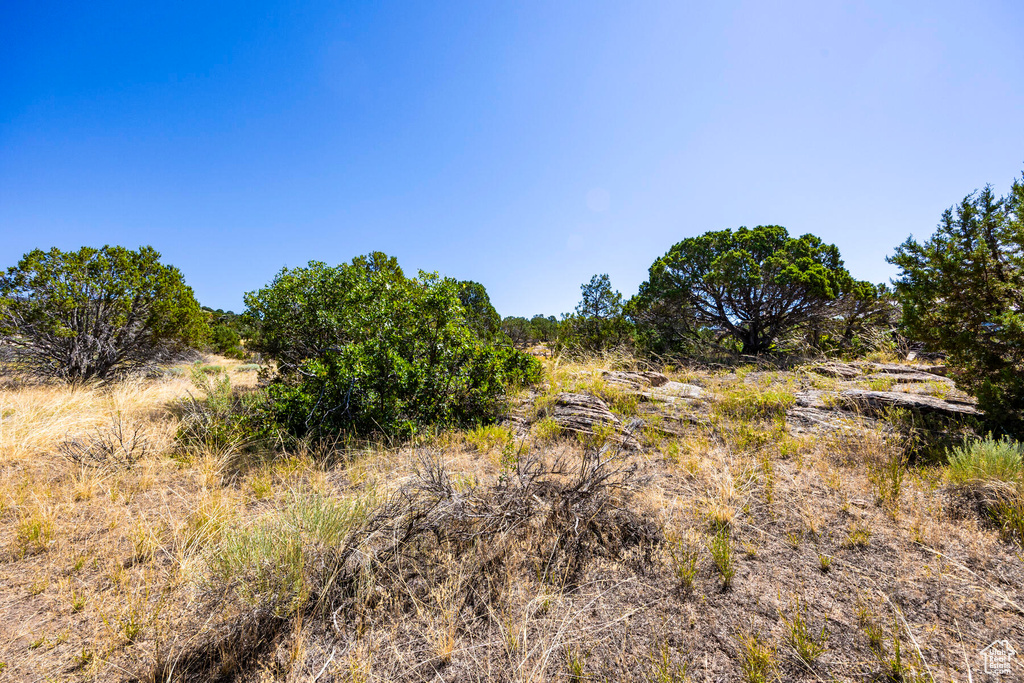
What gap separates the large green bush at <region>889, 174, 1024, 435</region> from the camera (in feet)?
12.5

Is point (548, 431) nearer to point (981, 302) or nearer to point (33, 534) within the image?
point (33, 534)

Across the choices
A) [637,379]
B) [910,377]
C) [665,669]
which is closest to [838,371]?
[910,377]

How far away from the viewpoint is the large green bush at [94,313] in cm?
753

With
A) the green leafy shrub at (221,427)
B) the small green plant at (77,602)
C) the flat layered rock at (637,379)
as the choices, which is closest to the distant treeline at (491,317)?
the green leafy shrub at (221,427)

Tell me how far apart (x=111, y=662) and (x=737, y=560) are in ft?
11.7

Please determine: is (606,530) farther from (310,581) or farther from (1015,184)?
(1015,184)

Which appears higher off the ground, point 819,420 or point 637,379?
point 637,379

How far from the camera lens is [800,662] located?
1.63 m

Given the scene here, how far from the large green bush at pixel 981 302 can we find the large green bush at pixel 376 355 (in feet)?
18.5

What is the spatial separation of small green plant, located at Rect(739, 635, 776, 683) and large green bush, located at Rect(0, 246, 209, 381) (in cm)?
1205

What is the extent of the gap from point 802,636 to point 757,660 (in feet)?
1.06

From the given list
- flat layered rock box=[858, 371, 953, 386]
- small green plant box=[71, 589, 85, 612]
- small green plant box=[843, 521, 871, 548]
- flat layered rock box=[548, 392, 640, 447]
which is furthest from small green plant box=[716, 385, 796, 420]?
small green plant box=[71, 589, 85, 612]

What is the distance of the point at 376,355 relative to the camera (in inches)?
193

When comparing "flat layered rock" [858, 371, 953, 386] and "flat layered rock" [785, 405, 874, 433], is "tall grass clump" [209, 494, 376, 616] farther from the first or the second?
"flat layered rock" [858, 371, 953, 386]
